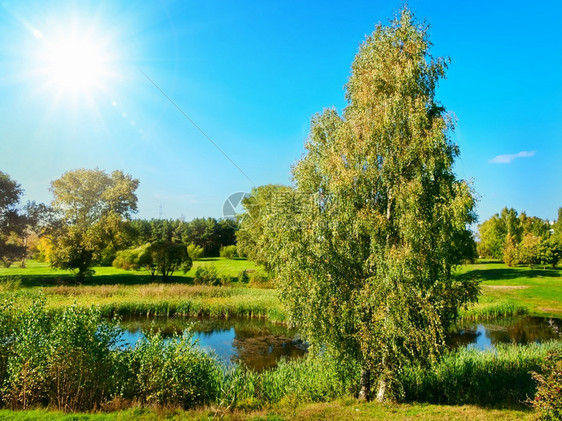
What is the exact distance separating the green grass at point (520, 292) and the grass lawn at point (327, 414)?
505 inches

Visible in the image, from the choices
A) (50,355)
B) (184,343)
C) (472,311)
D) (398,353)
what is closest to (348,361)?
(398,353)

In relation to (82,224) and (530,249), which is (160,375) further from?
(530,249)

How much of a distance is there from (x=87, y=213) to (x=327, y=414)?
1817 inches

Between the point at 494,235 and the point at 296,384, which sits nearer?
the point at 296,384

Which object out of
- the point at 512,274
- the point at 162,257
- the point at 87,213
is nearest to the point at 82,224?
the point at 87,213

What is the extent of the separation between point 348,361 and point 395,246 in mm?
4801

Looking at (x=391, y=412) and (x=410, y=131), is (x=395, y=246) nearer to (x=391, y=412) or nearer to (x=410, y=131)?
(x=410, y=131)

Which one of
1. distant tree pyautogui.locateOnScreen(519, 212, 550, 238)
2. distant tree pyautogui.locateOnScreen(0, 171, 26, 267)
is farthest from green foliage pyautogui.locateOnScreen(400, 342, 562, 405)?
distant tree pyautogui.locateOnScreen(519, 212, 550, 238)

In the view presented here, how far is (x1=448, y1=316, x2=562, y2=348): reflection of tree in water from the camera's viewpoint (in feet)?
77.2

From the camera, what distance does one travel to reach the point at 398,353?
464 inches

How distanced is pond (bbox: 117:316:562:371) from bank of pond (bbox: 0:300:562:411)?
5.31 metres

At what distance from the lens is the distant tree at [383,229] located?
11469 millimetres

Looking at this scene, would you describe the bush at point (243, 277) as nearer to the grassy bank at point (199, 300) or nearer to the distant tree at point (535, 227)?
the grassy bank at point (199, 300)

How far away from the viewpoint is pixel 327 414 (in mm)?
10570
